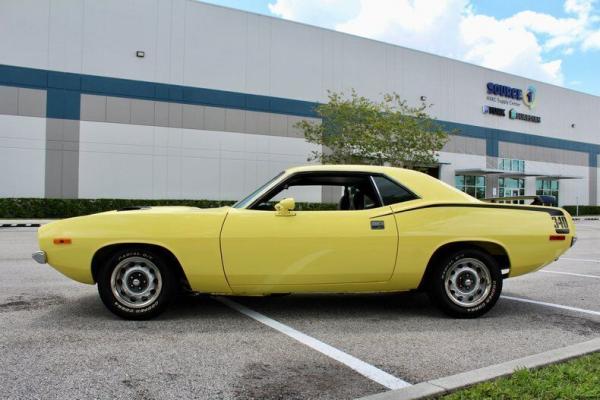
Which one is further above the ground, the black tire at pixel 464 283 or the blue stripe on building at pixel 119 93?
the blue stripe on building at pixel 119 93

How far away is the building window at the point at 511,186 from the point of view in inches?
1699

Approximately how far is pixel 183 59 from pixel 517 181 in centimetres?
3189

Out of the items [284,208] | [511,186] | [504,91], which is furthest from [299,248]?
[511,186]

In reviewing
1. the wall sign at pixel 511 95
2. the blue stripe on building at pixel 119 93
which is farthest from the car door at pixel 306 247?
the wall sign at pixel 511 95

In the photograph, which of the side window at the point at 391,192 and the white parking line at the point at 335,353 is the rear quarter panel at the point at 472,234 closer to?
the side window at the point at 391,192

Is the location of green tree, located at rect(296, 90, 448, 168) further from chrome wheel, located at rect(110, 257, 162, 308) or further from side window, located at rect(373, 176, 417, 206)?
chrome wheel, located at rect(110, 257, 162, 308)

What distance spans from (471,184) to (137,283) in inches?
1529

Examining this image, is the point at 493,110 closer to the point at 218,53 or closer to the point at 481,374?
the point at 218,53

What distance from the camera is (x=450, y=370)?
3.50 metres

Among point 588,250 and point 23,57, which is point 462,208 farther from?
point 23,57

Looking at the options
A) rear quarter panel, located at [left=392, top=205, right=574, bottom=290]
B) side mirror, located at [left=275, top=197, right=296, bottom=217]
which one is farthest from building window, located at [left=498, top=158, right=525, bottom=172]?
side mirror, located at [left=275, top=197, right=296, bottom=217]

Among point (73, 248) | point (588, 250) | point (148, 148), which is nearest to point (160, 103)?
point (148, 148)

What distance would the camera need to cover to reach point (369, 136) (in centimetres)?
2662

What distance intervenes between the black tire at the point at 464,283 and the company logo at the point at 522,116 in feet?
134
